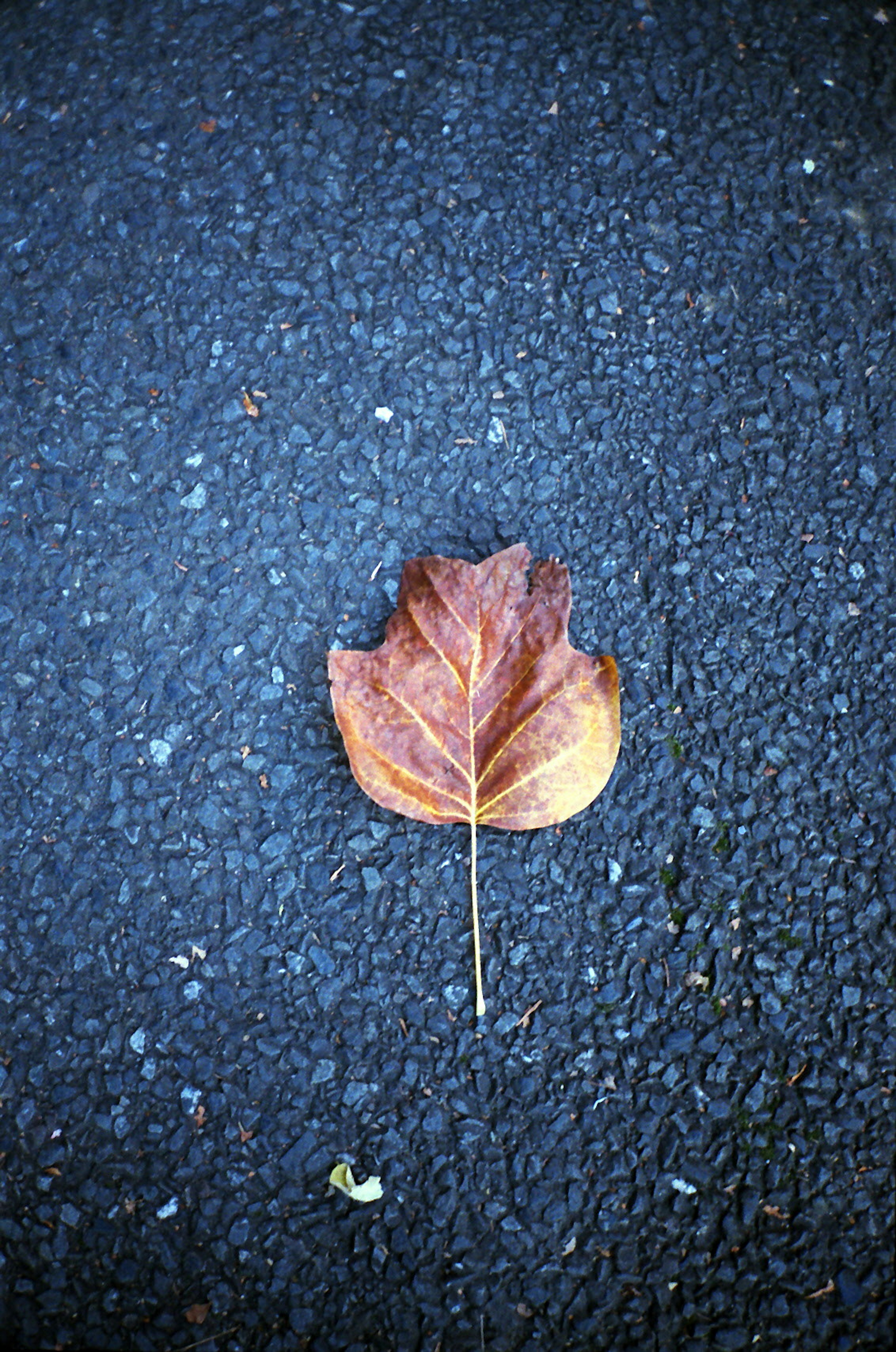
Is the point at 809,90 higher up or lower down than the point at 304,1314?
higher up

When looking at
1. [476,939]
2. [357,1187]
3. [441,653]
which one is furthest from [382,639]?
[357,1187]

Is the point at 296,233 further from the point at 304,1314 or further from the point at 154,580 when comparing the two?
the point at 304,1314

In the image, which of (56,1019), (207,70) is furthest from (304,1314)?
(207,70)

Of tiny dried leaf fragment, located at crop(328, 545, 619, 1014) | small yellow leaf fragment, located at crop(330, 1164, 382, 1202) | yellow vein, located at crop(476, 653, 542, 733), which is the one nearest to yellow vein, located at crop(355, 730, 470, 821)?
Result: tiny dried leaf fragment, located at crop(328, 545, 619, 1014)

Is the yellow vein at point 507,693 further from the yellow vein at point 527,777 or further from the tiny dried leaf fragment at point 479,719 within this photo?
the yellow vein at point 527,777

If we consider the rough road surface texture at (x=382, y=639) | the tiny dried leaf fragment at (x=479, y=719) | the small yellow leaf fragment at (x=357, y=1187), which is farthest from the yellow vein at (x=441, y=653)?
the small yellow leaf fragment at (x=357, y=1187)

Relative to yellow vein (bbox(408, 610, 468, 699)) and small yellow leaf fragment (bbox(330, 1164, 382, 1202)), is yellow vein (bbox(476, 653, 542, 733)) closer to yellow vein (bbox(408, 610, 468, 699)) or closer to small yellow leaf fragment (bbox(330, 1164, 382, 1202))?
yellow vein (bbox(408, 610, 468, 699))

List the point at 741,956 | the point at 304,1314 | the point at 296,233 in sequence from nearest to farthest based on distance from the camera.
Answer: the point at 304,1314, the point at 741,956, the point at 296,233
